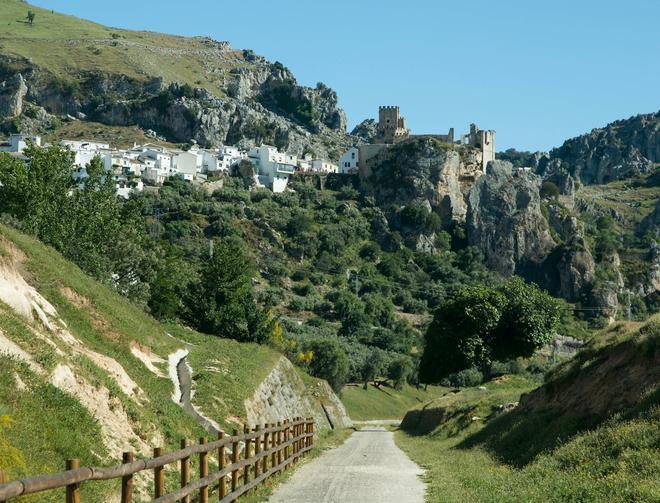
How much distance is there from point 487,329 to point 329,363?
30.9m

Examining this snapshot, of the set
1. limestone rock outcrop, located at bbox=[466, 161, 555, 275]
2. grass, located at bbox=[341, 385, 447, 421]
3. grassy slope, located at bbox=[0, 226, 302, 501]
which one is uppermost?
limestone rock outcrop, located at bbox=[466, 161, 555, 275]

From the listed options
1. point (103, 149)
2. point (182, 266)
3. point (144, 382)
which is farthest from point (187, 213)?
point (144, 382)

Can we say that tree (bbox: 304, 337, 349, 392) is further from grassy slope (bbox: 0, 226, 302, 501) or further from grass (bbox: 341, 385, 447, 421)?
grassy slope (bbox: 0, 226, 302, 501)

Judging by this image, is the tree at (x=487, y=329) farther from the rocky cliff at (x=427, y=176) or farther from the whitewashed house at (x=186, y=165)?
the whitewashed house at (x=186, y=165)

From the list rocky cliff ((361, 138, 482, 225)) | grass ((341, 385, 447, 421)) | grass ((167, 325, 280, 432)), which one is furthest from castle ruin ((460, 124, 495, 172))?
grass ((167, 325, 280, 432))

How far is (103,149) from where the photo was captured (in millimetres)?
199125

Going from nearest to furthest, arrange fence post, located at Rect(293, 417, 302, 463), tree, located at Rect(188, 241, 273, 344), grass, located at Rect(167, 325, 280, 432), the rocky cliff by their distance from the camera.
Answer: fence post, located at Rect(293, 417, 302, 463)
grass, located at Rect(167, 325, 280, 432)
tree, located at Rect(188, 241, 273, 344)
the rocky cliff

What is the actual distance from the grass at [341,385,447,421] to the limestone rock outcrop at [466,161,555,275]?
7201 centimetres

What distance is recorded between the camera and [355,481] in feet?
70.4

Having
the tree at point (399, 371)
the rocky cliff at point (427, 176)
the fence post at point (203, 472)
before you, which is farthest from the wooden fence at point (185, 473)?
the rocky cliff at point (427, 176)

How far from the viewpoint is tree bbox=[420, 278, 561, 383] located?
7038cm

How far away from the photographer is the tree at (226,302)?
202 feet

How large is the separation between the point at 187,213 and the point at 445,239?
5665cm

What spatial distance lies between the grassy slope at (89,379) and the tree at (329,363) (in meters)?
50.1
